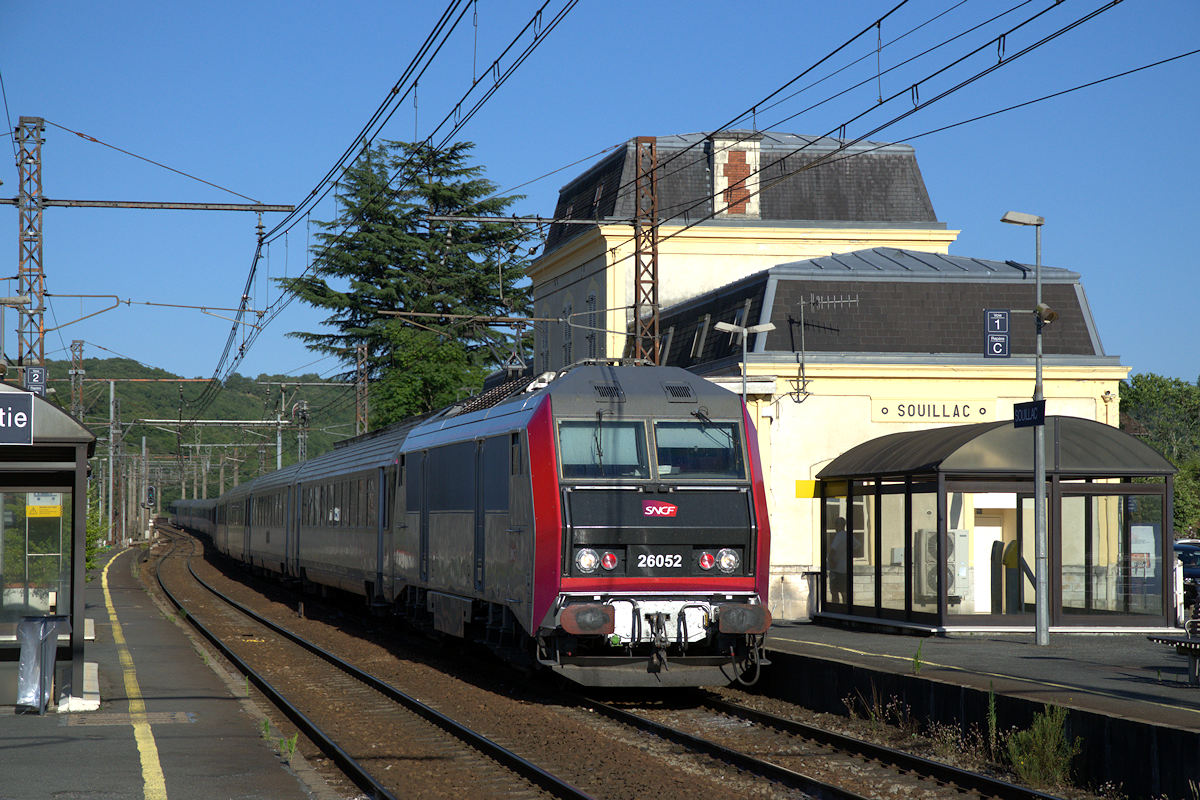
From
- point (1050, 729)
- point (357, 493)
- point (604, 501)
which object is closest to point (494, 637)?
point (604, 501)

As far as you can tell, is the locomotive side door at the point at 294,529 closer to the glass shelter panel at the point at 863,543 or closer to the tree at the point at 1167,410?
the glass shelter panel at the point at 863,543

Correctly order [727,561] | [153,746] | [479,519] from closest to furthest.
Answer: [153,746], [727,561], [479,519]

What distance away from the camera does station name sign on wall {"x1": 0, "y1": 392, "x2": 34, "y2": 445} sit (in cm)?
1248

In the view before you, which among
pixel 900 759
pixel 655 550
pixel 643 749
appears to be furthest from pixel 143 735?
pixel 900 759

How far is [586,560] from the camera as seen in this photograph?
45.0ft

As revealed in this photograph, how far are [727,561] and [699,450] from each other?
126cm

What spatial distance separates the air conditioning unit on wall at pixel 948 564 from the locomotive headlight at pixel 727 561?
21.8ft

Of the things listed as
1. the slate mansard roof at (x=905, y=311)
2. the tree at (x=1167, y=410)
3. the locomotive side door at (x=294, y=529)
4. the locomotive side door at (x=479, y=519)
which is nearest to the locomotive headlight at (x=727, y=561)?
the locomotive side door at (x=479, y=519)

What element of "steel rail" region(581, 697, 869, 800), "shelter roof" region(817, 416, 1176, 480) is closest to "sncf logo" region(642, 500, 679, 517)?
"steel rail" region(581, 697, 869, 800)

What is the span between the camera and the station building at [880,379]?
65.5 feet

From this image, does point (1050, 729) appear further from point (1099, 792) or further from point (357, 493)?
point (357, 493)

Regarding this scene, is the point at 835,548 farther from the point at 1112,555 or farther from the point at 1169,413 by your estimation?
the point at 1169,413

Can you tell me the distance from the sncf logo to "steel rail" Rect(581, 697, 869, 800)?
1.99 metres

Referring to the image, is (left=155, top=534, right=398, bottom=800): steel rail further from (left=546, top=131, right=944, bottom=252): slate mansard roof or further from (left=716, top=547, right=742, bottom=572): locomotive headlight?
(left=546, top=131, right=944, bottom=252): slate mansard roof
